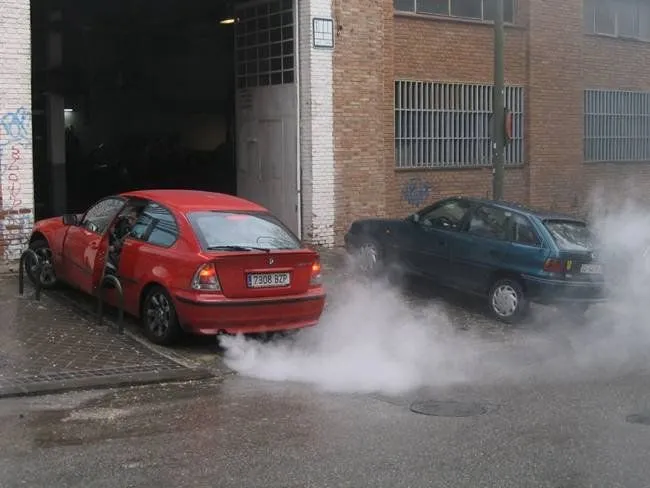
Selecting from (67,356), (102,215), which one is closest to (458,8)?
(102,215)

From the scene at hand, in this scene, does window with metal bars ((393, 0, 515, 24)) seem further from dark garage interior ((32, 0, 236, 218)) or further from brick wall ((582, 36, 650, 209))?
dark garage interior ((32, 0, 236, 218))

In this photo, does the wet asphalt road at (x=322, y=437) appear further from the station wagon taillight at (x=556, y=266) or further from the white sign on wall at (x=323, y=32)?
the white sign on wall at (x=323, y=32)

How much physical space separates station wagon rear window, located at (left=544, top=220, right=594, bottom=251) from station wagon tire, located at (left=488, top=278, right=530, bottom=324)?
75 centimetres

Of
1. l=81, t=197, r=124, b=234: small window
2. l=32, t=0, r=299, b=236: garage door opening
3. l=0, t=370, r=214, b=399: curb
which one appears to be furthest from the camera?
l=32, t=0, r=299, b=236: garage door opening

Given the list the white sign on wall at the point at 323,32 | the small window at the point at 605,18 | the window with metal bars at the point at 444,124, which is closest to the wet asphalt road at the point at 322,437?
the white sign on wall at the point at 323,32

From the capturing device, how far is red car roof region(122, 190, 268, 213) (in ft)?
29.7

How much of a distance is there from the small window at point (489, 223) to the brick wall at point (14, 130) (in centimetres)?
638

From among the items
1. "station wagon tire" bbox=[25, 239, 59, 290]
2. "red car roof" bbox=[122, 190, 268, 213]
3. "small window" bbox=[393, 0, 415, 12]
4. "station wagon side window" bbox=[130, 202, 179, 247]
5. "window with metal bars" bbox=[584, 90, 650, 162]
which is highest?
"small window" bbox=[393, 0, 415, 12]

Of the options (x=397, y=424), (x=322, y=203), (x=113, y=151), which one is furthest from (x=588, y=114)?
(x=397, y=424)

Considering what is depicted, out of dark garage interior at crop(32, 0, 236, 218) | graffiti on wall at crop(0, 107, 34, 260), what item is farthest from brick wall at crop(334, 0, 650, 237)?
graffiti on wall at crop(0, 107, 34, 260)

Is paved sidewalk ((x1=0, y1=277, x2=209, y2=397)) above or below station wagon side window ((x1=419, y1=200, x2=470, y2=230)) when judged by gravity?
below

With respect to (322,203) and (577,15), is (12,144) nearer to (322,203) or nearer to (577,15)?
(322,203)

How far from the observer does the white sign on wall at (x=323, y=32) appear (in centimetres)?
1523

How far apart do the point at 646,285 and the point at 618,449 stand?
7257mm
